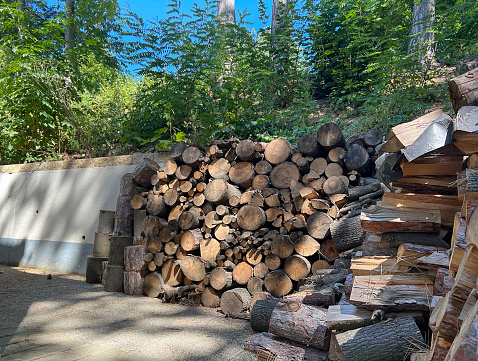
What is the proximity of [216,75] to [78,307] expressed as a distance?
4.63 metres

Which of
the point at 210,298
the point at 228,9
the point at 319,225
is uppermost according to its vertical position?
the point at 228,9

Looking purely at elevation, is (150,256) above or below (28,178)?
below

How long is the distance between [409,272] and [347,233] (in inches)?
53.9

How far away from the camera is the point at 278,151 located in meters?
4.25

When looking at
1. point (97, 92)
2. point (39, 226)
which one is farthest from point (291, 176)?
point (97, 92)

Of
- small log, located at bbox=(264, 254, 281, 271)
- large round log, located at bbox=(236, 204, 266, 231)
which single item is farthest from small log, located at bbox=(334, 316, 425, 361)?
large round log, located at bbox=(236, 204, 266, 231)

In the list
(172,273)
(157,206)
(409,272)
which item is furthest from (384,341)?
(157,206)

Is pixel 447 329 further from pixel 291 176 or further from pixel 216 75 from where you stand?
pixel 216 75

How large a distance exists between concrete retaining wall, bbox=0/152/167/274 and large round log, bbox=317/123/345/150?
95.1 inches

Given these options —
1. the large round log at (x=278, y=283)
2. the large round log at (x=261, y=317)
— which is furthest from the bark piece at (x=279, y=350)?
the large round log at (x=278, y=283)

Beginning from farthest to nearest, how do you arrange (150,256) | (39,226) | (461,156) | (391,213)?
1. (39,226)
2. (150,256)
3. (391,213)
4. (461,156)

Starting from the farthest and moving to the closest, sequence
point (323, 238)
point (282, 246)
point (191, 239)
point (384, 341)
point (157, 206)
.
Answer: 1. point (157, 206)
2. point (191, 239)
3. point (282, 246)
4. point (323, 238)
5. point (384, 341)

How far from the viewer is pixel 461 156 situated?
2246 mm

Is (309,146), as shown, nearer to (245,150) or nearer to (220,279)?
(245,150)
